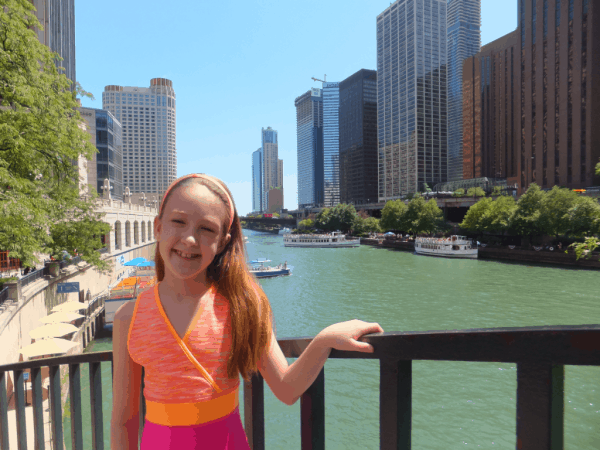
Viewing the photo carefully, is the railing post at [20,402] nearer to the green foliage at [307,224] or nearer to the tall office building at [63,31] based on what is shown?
the tall office building at [63,31]

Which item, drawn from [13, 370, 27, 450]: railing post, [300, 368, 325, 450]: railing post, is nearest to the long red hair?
[300, 368, 325, 450]: railing post

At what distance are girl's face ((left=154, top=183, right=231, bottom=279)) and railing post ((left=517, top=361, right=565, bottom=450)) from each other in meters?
1.25

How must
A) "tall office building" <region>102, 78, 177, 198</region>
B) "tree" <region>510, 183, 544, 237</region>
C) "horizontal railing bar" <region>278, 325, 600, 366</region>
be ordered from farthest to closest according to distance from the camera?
1. "tall office building" <region>102, 78, 177, 198</region>
2. "tree" <region>510, 183, 544, 237</region>
3. "horizontal railing bar" <region>278, 325, 600, 366</region>

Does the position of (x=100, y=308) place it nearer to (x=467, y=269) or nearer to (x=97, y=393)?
(x=97, y=393)

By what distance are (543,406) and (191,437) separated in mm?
1262

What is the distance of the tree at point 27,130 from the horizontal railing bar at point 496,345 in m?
9.51

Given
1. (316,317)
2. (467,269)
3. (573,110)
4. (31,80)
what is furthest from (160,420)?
(573,110)

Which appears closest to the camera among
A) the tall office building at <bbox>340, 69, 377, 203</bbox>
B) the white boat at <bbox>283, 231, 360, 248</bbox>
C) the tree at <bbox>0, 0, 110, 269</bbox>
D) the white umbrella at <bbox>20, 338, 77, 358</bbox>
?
the tree at <bbox>0, 0, 110, 269</bbox>

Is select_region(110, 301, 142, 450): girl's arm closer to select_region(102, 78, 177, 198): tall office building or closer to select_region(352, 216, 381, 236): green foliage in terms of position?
select_region(352, 216, 381, 236): green foliage

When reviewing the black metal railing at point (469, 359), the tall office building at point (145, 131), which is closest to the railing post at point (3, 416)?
the black metal railing at point (469, 359)

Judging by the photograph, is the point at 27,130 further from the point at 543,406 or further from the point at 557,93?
the point at 557,93

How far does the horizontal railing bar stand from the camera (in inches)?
42.1

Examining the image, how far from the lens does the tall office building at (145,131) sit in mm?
159250

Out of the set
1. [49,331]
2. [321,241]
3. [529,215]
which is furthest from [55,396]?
[321,241]
